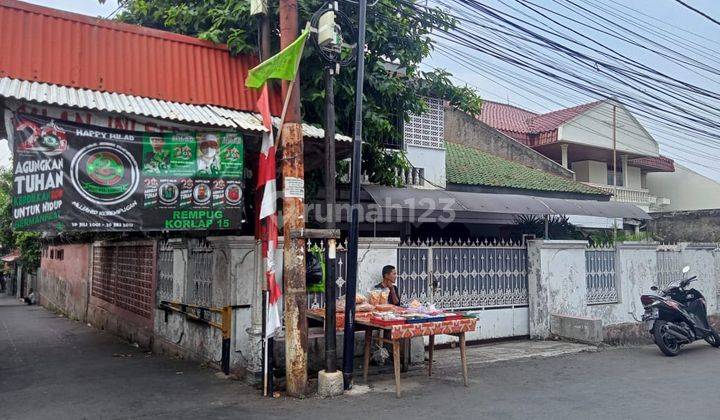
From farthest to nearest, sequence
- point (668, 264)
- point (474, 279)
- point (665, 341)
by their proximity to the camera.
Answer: point (668, 264)
point (474, 279)
point (665, 341)

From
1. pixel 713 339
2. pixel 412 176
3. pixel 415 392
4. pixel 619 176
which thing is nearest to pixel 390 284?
pixel 415 392

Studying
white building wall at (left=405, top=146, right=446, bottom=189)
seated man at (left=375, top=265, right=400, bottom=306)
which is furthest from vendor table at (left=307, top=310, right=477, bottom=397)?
white building wall at (left=405, top=146, right=446, bottom=189)

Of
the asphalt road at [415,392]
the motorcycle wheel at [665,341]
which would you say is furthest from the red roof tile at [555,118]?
the asphalt road at [415,392]

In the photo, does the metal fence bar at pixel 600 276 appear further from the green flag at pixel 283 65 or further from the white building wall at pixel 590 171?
the white building wall at pixel 590 171

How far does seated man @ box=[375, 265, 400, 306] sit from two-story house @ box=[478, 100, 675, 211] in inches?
569

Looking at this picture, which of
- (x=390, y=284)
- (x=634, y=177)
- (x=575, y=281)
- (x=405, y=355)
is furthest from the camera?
(x=634, y=177)

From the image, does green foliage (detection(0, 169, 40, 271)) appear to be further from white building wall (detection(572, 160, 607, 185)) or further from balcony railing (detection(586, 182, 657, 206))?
balcony railing (detection(586, 182, 657, 206))

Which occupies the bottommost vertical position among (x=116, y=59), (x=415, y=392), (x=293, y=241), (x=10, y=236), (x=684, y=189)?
(x=415, y=392)

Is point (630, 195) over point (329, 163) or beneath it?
over

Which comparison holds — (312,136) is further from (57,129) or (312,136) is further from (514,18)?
(514,18)

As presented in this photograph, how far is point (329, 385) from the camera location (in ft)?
18.7

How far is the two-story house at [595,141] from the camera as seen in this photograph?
20.4m

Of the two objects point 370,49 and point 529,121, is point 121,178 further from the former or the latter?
point 529,121

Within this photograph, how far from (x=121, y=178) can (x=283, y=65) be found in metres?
2.05
